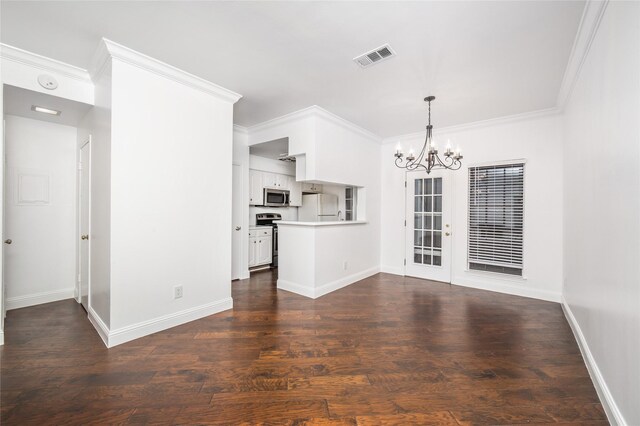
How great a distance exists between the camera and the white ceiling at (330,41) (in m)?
1.98

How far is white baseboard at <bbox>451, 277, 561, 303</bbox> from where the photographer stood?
12.7 ft

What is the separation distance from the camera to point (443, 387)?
6.35 feet

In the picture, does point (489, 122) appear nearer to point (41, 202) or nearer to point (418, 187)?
point (418, 187)

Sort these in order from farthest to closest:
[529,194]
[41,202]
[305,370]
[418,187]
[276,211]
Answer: [276,211] → [418,187] → [529,194] → [41,202] → [305,370]

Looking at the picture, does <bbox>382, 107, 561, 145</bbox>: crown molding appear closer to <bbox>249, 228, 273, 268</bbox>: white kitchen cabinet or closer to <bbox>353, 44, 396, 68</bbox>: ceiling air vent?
<bbox>353, 44, 396, 68</bbox>: ceiling air vent

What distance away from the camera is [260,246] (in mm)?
5645

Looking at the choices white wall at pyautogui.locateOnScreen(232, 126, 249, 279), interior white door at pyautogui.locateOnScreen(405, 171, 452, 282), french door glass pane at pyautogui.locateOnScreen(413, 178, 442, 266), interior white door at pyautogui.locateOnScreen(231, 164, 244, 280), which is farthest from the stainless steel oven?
french door glass pane at pyautogui.locateOnScreen(413, 178, 442, 266)

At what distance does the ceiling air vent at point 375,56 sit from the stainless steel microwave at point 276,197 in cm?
374

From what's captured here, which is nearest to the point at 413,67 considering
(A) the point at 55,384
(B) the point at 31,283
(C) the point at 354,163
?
(C) the point at 354,163

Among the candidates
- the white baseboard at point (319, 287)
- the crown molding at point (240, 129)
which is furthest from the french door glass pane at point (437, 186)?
the crown molding at point (240, 129)

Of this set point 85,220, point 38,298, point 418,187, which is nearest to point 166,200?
point 85,220

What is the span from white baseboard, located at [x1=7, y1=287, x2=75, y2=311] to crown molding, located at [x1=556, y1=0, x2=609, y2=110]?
6.14m

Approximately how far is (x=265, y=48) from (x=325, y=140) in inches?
69.8

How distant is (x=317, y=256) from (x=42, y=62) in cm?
366
